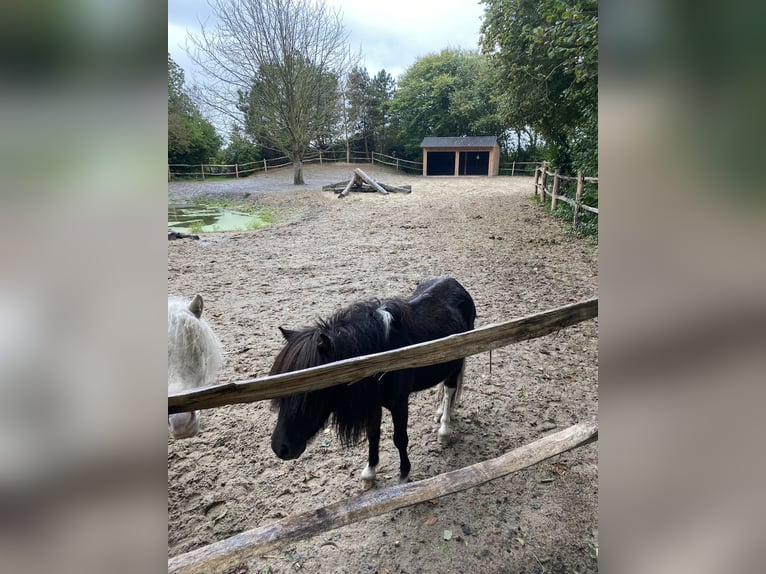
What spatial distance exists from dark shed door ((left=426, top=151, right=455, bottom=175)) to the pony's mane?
83.9 ft

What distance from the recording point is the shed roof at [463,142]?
963 inches

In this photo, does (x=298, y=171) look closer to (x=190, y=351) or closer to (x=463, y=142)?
(x=463, y=142)

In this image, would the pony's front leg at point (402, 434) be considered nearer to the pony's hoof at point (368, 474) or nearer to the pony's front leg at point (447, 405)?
the pony's hoof at point (368, 474)

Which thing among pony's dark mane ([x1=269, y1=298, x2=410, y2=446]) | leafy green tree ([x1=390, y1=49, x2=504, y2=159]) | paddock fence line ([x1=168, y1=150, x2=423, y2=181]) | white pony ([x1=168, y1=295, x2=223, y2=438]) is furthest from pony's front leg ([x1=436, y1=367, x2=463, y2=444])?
leafy green tree ([x1=390, y1=49, x2=504, y2=159])

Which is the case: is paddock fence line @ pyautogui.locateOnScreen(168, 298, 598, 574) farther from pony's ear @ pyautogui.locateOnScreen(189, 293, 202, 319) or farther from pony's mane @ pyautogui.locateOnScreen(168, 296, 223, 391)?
pony's ear @ pyautogui.locateOnScreen(189, 293, 202, 319)

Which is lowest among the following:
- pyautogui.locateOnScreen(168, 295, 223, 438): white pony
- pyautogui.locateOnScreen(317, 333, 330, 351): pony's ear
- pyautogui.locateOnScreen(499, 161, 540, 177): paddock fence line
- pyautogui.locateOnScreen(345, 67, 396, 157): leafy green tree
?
pyautogui.locateOnScreen(168, 295, 223, 438): white pony

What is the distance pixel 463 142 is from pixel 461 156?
1.08 m

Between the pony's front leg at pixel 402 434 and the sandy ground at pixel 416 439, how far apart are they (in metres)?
0.13

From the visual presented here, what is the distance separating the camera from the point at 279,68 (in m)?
17.6

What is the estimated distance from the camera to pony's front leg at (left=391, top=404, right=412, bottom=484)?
2342 mm
